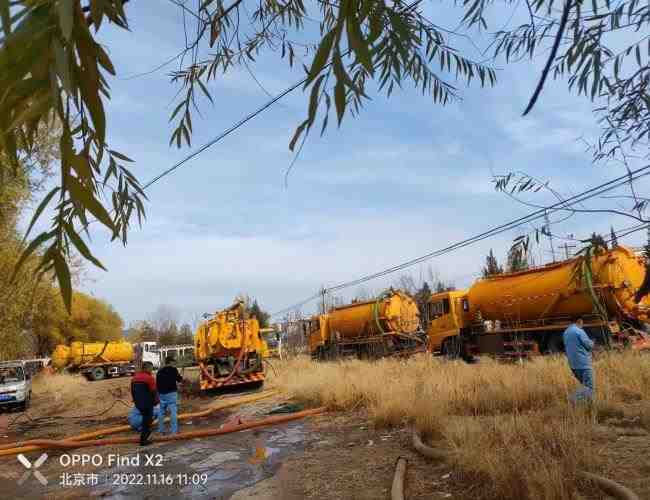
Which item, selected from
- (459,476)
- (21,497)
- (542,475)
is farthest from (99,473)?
(542,475)

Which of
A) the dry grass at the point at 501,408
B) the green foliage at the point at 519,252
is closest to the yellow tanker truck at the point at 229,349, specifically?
the dry grass at the point at 501,408

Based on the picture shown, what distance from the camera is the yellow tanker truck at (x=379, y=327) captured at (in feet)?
81.1

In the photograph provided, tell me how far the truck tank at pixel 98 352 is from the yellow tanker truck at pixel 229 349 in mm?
24842

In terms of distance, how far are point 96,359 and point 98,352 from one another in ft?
1.73

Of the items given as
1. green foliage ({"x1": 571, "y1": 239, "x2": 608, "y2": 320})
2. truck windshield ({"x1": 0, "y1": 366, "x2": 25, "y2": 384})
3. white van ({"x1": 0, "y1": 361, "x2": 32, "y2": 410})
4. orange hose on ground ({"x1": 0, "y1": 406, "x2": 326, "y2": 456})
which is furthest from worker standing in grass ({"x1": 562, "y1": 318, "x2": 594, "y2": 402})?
truck windshield ({"x1": 0, "y1": 366, "x2": 25, "y2": 384})

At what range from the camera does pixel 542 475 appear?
15.5 feet

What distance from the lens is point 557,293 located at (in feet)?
54.0

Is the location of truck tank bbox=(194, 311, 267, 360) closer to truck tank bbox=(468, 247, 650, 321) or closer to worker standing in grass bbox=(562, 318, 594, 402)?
truck tank bbox=(468, 247, 650, 321)

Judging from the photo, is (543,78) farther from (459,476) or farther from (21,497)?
(21,497)

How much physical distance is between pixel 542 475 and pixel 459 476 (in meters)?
1.18

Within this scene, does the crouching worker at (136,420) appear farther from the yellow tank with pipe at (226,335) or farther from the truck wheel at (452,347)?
the truck wheel at (452,347)

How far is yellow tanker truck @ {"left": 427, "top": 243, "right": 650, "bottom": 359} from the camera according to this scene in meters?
14.9

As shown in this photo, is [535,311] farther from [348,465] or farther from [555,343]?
[348,465]
